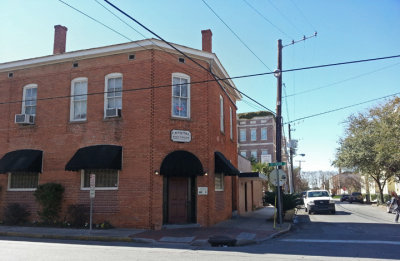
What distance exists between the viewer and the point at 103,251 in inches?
389

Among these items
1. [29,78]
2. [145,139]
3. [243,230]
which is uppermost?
[29,78]

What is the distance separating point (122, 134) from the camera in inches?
611

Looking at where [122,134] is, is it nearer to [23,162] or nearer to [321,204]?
[23,162]

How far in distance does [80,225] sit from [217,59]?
1043 centimetres

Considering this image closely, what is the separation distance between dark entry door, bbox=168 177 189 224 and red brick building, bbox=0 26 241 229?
45 millimetres

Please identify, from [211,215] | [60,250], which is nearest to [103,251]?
[60,250]

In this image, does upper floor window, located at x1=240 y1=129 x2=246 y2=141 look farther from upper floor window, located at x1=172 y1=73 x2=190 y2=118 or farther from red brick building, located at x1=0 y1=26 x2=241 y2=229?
upper floor window, located at x1=172 y1=73 x2=190 y2=118

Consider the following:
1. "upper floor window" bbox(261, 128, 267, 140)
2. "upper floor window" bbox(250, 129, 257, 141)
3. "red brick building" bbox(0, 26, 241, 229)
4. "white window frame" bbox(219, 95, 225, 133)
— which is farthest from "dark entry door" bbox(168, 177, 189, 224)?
"upper floor window" bbox(250, 129, 257, 141)

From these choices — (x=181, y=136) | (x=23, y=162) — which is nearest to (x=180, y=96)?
(x=181, y=136)

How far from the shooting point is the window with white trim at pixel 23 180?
55.4 feet

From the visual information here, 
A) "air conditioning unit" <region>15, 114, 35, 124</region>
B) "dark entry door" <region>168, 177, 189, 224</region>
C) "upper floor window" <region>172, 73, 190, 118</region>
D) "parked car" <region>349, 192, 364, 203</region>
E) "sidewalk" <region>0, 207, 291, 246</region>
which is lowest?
"parked car" <region>349, 192, 364, 203</region>

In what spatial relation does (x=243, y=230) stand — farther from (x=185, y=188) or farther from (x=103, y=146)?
(x=103, y=146)

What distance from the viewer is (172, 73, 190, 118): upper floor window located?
15.9 meters

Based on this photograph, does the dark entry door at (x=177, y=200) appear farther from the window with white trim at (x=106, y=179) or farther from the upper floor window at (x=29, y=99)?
the upper floor window at (x=29, y=99)
